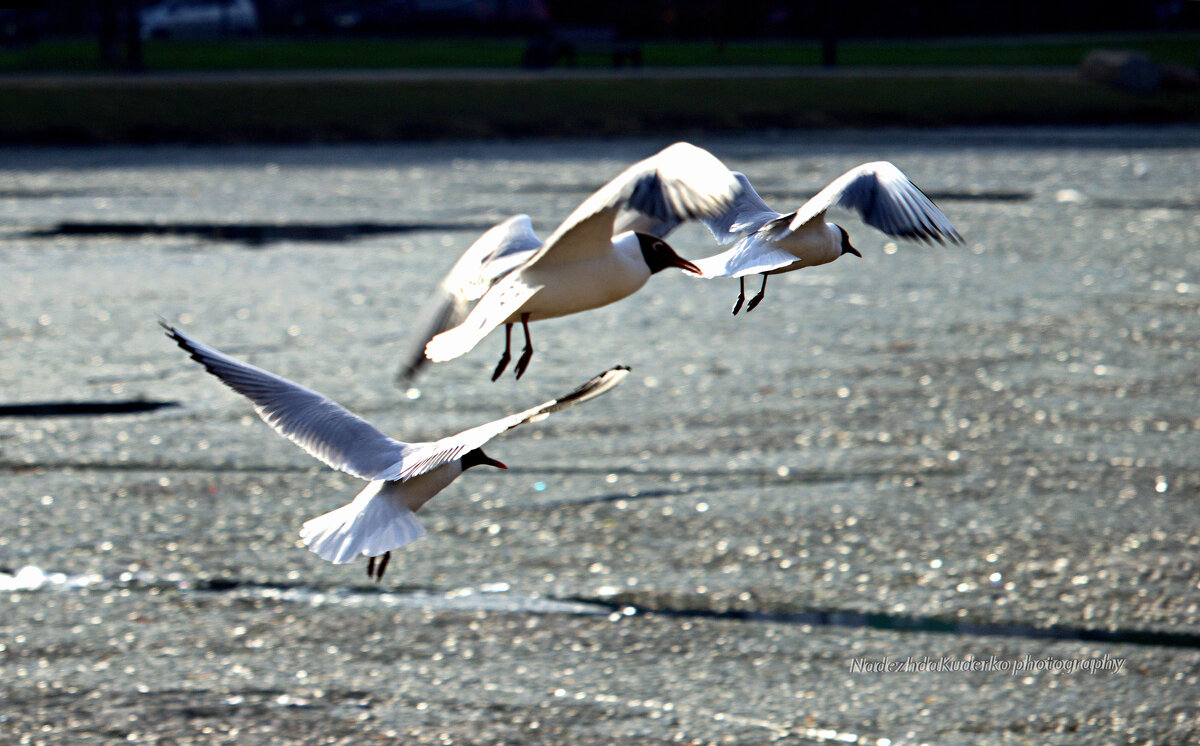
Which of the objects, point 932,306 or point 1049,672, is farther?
point 932,306

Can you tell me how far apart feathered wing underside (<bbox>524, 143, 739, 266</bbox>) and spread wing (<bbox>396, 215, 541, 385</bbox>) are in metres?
0.40

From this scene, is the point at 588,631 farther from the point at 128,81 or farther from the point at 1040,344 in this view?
the point at 128,81

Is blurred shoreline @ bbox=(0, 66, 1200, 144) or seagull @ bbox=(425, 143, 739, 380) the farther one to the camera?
blurred shoreline @ bbox=(0, 66, 1200, 144)

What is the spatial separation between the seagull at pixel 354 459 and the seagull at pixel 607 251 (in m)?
0.19

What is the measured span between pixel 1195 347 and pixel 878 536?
7343mm

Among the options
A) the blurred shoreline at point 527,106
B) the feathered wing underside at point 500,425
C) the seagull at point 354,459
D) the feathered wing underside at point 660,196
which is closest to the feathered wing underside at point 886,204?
the feathered wing underside at point 660,196

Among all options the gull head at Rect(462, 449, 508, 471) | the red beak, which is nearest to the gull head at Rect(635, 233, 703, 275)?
the red beak

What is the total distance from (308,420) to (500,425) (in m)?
0.78

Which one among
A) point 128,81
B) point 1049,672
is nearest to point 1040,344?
point 1049,672

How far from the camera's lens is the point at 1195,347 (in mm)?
18719

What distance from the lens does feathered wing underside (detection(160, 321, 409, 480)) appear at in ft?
8.99

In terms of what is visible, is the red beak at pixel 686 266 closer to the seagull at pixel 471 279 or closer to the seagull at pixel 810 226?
the seagull at pixel 810 226

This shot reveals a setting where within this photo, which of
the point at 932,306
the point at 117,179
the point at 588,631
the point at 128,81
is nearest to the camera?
the point at 588,631

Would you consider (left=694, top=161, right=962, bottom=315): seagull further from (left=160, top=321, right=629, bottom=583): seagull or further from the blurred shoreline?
the blurred shoreline
